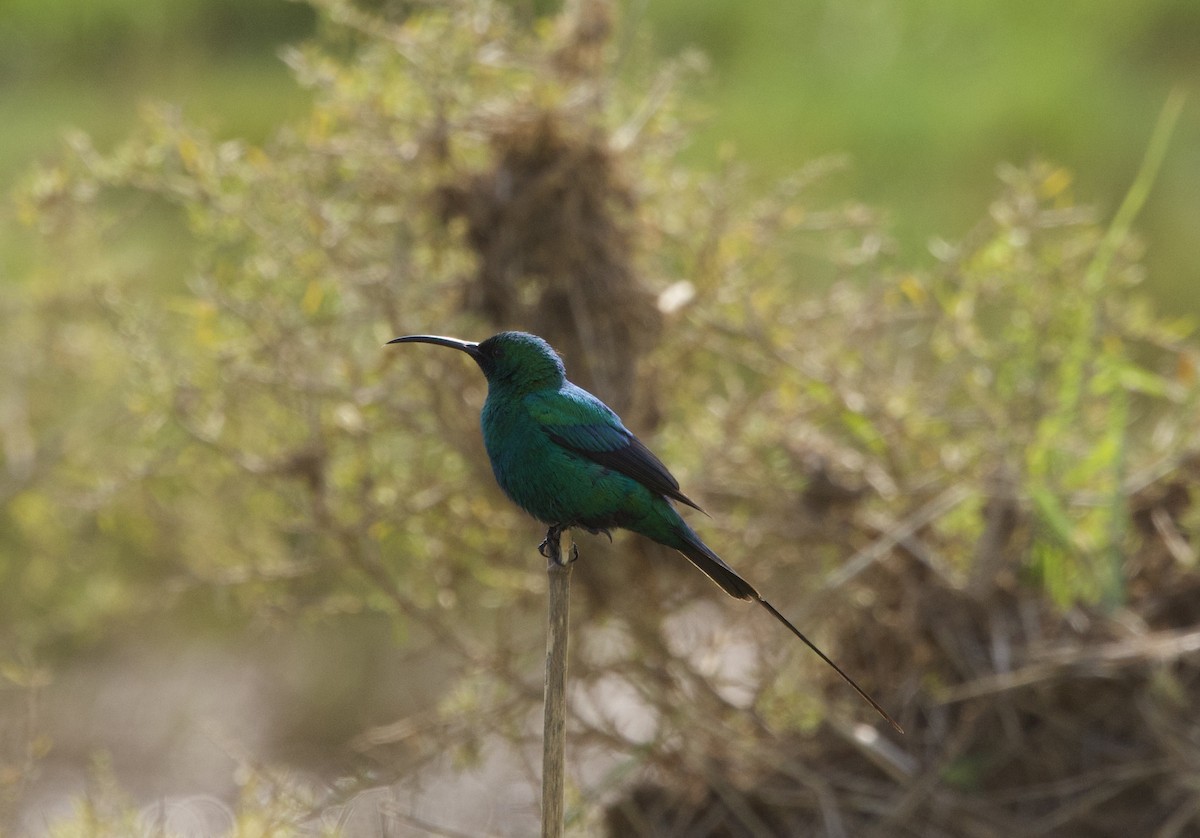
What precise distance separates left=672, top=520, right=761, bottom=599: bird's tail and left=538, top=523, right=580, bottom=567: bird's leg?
268 mm

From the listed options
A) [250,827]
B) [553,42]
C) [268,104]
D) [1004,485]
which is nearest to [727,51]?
[268,104]

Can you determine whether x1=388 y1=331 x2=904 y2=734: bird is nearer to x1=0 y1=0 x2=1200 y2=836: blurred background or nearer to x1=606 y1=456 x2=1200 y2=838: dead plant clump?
x1=0 y1=0 x2=1200 y2=836: blurred background

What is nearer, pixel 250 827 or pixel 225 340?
pixel 250 827

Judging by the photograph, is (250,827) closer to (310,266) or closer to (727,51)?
(310,266)

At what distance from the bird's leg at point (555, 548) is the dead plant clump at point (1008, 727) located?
1944mm

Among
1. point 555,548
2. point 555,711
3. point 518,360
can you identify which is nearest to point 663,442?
point 518,360

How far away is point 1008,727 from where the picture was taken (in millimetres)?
5387

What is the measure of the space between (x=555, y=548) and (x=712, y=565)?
39 centimetres

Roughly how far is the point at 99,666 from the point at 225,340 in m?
3.69

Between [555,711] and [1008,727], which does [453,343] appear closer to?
[555,711]

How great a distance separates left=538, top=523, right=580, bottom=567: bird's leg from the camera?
12.1 feet

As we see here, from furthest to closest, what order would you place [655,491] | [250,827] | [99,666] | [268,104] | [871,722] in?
1. [268,104]
2. [99,666]
3. [871,722]
4. [250,827]
5. [655,491]

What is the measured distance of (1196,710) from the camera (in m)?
5.20

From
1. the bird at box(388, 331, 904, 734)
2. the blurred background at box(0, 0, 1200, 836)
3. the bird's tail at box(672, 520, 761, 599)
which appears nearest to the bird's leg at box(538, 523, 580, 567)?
the bird at box(388, 331, 904, 734)
